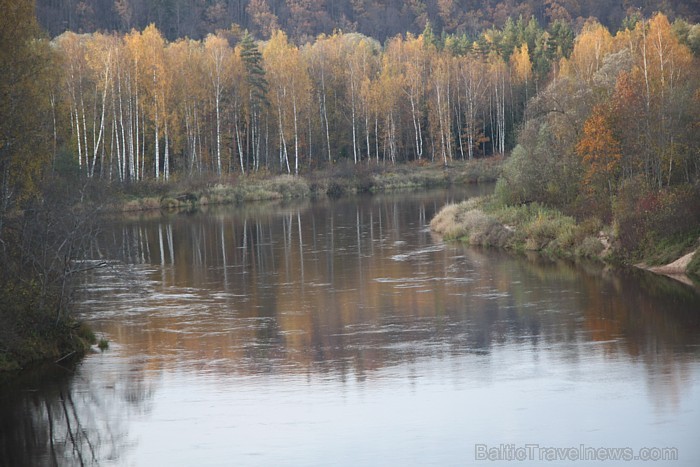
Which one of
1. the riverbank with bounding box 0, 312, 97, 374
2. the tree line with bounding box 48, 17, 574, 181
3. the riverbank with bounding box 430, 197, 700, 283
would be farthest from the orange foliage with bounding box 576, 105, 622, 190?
the tree line with bounding box 48, 17, 574, 181

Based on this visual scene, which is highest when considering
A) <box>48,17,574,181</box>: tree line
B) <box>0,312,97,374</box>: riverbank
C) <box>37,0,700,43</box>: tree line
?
<box>37,0,700,43</box>: tree line

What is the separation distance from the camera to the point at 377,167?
266 feet

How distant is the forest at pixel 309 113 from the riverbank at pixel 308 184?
140cm

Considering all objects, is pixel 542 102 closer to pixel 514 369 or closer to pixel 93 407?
pixel 514 369

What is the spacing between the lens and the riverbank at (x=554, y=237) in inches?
1172

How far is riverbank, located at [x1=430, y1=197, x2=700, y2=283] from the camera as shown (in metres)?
29.8

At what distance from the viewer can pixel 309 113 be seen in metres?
82.0

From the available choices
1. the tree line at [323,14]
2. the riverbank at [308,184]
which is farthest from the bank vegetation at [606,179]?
the tree line at [323,14]

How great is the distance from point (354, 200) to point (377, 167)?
45.1 feet

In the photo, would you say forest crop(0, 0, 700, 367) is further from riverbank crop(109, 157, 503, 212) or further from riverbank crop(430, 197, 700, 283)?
riverbank crop(109, 157, 503, 212)

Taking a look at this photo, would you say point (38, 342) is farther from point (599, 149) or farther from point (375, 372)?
point (599, 149)

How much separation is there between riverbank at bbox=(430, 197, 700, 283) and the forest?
0.49 meters

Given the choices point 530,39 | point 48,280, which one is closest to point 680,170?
point 48,280

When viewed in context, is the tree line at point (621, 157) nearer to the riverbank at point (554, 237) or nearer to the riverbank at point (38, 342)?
the riverbank at point (554, 237)
